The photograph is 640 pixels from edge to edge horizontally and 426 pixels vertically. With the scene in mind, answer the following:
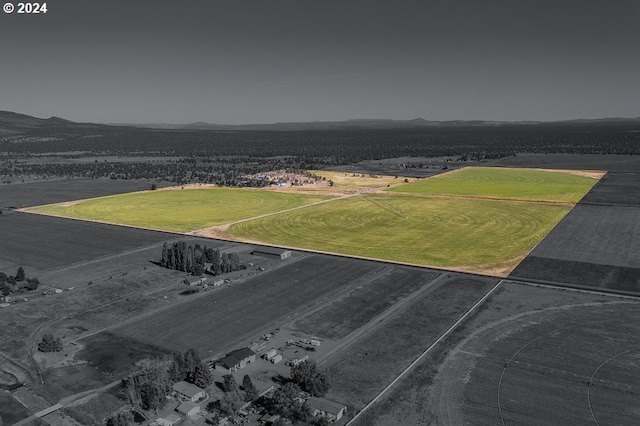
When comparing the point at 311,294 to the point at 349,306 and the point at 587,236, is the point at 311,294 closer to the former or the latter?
the point at 349,306

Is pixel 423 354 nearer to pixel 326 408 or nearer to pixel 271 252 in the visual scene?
pixel 326 408

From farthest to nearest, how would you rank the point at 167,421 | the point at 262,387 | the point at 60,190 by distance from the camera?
1. the point at 60,190
2. the point at 262,387
3. the point at 167,421

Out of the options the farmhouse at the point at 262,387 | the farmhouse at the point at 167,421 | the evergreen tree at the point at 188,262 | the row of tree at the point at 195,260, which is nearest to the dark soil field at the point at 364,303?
the farmhouse at the point at 262,387

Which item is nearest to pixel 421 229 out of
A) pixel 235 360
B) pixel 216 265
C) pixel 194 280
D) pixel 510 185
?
pixel 216 265

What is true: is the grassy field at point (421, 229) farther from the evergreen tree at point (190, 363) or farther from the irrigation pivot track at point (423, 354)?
the evergreen tree at point (190, 363)

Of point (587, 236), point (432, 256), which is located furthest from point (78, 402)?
point (587, 236)

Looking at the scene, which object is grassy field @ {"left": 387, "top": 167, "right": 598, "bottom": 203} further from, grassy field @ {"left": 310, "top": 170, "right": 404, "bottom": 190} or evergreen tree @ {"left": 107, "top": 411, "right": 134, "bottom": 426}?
evergreen tree @ {"left": 107, "top": 411, "right": 134, "bottom": 426}
